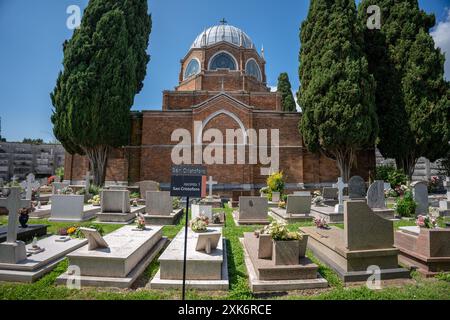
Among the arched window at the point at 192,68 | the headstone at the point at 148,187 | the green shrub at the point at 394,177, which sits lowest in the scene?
the headstone at the point at 148,187

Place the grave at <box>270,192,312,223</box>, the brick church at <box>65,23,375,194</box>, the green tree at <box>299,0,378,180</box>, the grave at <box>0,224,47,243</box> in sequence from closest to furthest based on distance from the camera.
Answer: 1. the grave at <box>0,224,47,243</box>
2. the grave at <box>270,192,312,223</box>
3. the green tree at <box>299,0,378,180</box>
4. the brick church at <box>65,23,375,194</box>

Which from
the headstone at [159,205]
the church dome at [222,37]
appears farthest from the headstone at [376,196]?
the church dome at [222,37]

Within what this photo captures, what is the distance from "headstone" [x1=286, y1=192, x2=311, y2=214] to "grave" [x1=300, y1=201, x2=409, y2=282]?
5202mm

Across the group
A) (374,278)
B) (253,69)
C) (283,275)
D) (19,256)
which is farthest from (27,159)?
(374,278)

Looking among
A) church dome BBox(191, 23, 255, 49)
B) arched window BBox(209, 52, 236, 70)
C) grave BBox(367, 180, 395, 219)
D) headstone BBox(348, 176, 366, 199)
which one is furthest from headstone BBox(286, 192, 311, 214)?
church dome BBox(191, 23, 255, 49)

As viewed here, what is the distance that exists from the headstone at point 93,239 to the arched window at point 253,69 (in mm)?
24758

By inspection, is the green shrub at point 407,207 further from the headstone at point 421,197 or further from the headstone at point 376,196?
the headstone at point 376,196

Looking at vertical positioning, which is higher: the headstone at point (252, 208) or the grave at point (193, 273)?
the headstone at point (252, 208)

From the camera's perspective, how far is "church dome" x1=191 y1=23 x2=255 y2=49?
28172 mm

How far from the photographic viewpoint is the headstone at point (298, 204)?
32.8ft

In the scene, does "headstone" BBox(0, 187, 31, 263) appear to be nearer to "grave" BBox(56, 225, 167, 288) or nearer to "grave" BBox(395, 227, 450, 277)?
"grave" BBox(56, 225, 167, 288)

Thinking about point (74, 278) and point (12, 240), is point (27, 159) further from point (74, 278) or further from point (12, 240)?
point (74, 278)

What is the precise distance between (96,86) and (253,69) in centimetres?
1694
